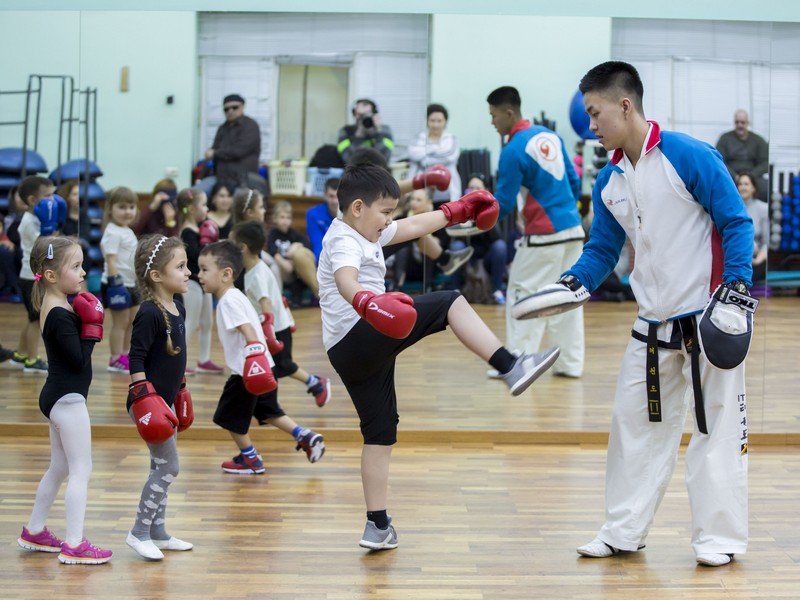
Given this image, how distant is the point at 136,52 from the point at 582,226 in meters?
2.64

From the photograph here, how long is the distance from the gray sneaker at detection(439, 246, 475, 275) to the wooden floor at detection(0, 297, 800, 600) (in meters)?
0.36

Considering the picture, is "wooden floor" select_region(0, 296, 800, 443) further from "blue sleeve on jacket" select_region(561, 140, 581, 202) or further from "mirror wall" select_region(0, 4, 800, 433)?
"blue sleeve on jacket" select_region(561, 140, 581, 202)

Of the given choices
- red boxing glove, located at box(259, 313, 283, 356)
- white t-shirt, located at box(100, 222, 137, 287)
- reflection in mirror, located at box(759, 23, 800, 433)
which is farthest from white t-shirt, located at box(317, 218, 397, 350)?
reflection in mirror, located at box(759, 23, 800, 433)

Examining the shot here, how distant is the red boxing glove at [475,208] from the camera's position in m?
3.84

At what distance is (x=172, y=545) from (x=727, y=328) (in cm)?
195

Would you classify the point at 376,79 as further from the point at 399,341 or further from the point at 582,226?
the point at 399,341

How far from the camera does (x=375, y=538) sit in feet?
12.1

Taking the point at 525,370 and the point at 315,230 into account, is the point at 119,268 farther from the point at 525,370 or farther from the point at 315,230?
the point at 525,370

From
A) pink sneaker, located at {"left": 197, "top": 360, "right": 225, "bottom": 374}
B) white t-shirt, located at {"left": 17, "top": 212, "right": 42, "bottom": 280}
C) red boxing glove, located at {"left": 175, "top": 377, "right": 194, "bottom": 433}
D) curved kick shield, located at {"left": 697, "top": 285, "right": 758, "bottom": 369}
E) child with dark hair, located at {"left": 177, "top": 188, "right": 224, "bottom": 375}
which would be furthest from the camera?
pink sneaker, located at {"left": 197, "top": 360, "right": 225, "bottom": 374}

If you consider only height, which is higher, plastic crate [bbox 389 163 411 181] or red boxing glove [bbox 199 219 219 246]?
plastic crate [bbox 389 163 411 181]

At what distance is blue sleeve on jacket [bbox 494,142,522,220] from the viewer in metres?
5.92

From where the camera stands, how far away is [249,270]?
5.34m

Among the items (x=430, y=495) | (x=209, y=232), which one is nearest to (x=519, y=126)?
(x=209, y=232)

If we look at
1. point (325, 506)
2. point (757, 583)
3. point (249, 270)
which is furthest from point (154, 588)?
point (249, 270)
